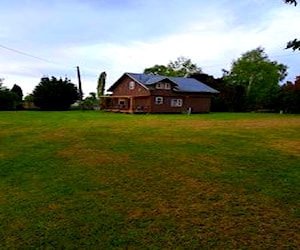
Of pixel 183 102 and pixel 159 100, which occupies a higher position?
pixel 159 100

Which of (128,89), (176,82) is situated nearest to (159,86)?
(176,82)

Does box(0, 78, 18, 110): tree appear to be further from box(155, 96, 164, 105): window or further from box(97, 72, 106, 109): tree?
box(97, 72, 106, 109): tree

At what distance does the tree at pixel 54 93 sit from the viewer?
157 feet

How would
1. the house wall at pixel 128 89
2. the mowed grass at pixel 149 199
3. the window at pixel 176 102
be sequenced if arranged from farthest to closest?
the window at pixel 176 102, the house wall at pixel 128 89, the mowed grass at pixel 149 199

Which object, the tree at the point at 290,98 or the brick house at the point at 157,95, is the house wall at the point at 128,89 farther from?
the tree at the point at 290,98

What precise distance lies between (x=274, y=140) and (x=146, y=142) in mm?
5533

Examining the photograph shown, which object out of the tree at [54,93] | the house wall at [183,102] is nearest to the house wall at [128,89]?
the house wall at [183,102]

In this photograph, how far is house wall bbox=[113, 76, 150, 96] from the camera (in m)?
45.1

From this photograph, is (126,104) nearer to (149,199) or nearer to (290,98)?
(290,98)

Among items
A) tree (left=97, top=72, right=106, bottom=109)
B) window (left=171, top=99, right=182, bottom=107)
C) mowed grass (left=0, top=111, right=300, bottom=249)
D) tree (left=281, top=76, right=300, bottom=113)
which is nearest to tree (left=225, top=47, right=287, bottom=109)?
tree (left=281, top=76, right=300, bottom=113)

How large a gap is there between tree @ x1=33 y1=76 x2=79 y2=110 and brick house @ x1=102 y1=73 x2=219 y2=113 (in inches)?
199

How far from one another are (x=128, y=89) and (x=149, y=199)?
136 feet

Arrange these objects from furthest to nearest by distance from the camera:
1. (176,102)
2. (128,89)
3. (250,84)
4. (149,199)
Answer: (250,84), (128,89), (176,102), (149,199)

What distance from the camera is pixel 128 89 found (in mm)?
47875
